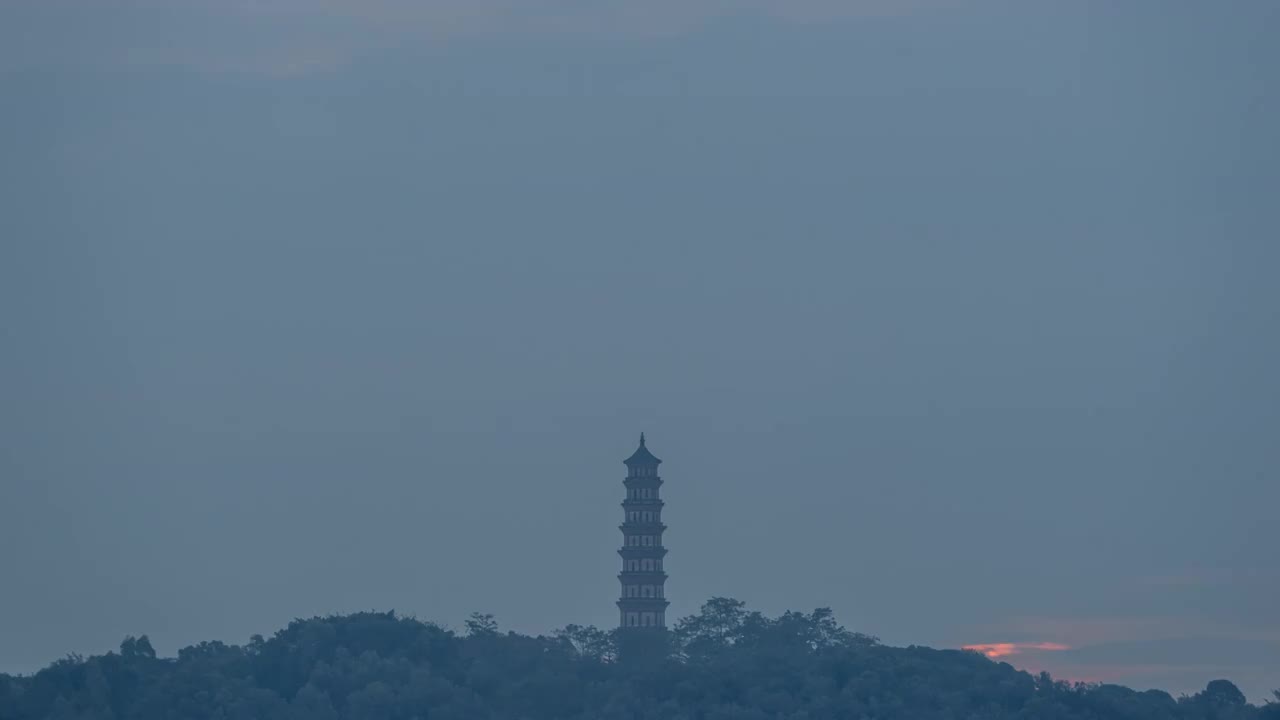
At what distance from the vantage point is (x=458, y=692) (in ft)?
472

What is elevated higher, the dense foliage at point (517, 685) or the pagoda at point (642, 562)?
the pagoda at point (642, 562)

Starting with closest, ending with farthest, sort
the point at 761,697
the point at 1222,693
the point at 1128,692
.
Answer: the point at 761,697 → the point at 1128,692 → the point at 1222,693

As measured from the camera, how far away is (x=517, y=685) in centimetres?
14900

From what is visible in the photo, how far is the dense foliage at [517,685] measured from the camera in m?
142

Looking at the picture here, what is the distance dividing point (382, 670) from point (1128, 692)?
46953 mm

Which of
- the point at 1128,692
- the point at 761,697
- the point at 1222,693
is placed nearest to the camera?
the point at 761,697

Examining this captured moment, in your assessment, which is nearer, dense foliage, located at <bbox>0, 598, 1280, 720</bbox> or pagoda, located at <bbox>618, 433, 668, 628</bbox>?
dense foliage, located at <bbox>0, 598, 1280, 720</bbox>

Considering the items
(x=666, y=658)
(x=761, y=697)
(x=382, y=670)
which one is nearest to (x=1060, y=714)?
(x=761, y=697)

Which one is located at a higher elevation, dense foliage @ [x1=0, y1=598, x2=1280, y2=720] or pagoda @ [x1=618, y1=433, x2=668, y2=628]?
pagoda @ [x1=618, y1=433, x2=668, y2=628]

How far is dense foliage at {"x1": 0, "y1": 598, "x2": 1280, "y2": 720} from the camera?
5600 inches

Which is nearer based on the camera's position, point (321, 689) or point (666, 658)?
point (321, 689)

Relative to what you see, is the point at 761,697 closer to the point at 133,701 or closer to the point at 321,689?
the point at 321,689

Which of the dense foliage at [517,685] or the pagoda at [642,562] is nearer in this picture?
the dense foliage at [517,685]

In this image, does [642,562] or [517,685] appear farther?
[642,562]
